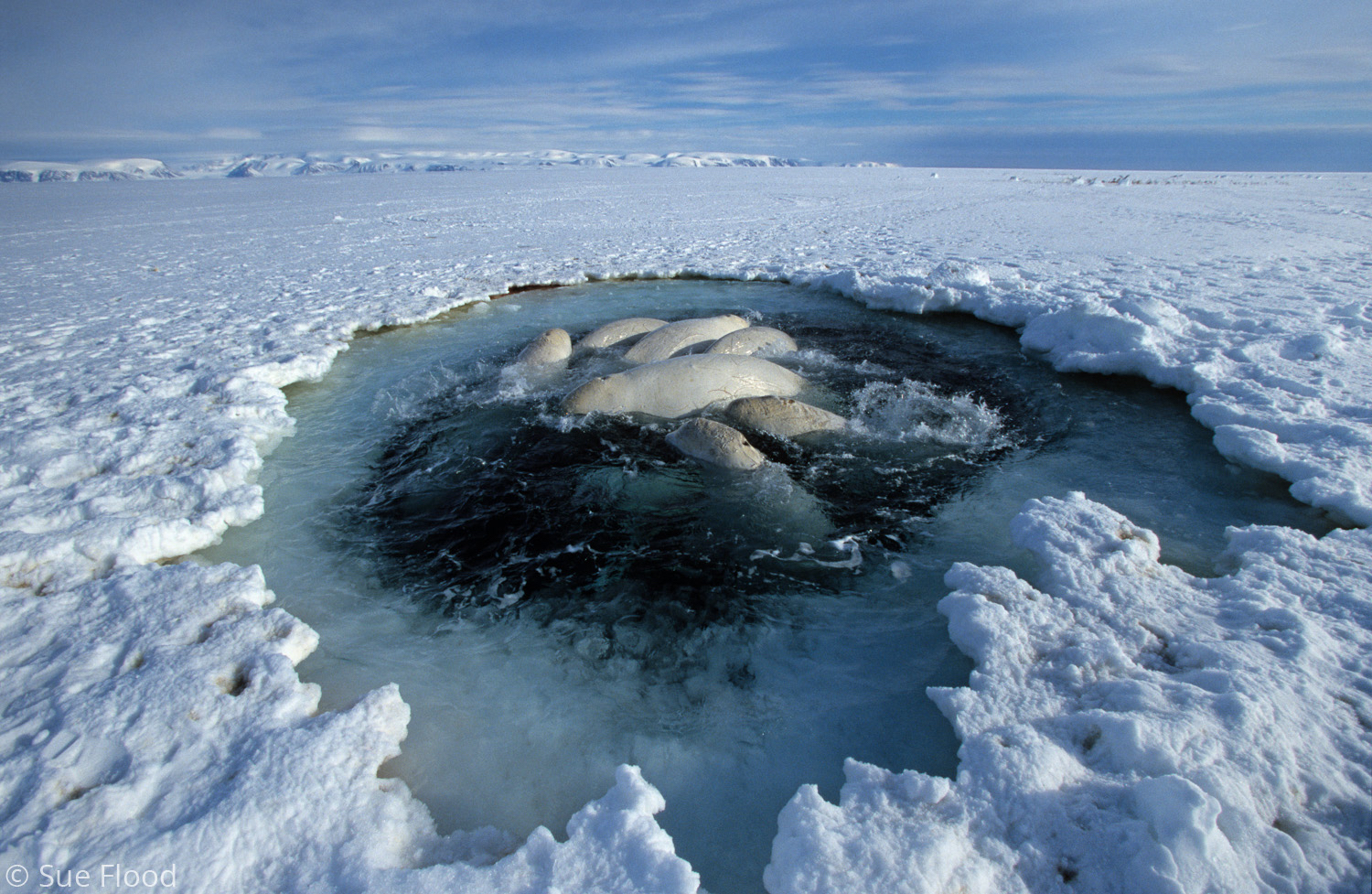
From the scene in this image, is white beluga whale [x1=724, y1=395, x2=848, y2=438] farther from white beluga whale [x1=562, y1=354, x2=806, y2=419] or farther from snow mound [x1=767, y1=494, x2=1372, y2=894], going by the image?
snow mound [x1=767, y1=494, x2=1372, y2=894]

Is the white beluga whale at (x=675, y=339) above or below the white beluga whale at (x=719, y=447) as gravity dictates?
above

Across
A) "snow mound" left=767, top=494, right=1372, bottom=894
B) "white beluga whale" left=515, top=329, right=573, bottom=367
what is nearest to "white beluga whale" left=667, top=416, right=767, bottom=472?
"snow mound" left=767, top=494, right=1372, bottom=894

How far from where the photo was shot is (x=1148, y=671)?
2.89m

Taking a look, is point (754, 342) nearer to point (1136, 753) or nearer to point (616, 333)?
point (616, 333)

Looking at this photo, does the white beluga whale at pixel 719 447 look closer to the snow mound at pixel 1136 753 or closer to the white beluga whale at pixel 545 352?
the snow mound at pixel 1136 753

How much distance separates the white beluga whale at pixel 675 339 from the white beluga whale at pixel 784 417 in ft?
6.52

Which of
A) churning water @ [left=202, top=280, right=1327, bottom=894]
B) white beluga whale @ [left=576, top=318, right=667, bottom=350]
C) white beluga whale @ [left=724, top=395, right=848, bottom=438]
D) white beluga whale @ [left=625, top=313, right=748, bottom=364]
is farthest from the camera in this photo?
white beluga whale @ [left=576, top=318, right=667, bottom=350]

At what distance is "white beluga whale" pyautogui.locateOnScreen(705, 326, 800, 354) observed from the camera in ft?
25.1

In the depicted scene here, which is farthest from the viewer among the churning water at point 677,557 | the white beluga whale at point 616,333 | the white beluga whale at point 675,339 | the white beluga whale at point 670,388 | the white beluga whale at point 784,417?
the white beluga whale at point 616,333

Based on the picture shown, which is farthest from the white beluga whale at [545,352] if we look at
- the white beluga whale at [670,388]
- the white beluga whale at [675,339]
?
the white beluga whale at [670,388]

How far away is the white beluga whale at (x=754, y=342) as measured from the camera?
301 inches

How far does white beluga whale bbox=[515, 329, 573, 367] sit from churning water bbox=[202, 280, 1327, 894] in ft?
1.05

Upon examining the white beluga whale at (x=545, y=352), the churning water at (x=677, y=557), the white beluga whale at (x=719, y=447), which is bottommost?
the churning water at (x=677, y=557)

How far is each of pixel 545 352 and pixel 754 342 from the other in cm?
257
